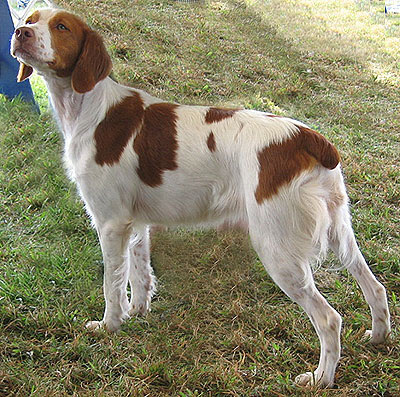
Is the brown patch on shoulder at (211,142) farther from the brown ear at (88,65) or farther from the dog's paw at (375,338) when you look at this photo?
the dog's paw at (375,338)

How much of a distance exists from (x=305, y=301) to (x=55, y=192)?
2.17m

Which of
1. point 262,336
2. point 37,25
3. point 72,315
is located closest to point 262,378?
point 262,336

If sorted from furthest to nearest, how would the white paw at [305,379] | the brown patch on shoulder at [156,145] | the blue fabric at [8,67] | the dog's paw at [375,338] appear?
the blue fabric at [8,67] < the dog's paw at [375,338] < the brown patch on shoulder at [156,145] < the white paw at [305,379]

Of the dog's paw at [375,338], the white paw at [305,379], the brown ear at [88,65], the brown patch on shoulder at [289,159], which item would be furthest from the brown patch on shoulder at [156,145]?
the dog's paw at [375,338]

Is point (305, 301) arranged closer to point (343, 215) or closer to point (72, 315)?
point (343, 215)

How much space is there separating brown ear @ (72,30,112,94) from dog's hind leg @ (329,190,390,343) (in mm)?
1236

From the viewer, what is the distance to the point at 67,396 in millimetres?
2141

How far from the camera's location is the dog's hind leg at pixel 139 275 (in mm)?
2725

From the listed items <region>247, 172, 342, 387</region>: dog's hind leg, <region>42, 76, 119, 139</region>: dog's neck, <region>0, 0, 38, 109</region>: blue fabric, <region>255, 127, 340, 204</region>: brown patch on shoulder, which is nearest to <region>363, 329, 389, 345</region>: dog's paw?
<region>247, 172, 342, 387</region>: dog's hind leg

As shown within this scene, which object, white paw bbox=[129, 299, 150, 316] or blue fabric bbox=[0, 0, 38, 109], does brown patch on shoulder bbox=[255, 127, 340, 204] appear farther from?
blue fabric bbox=[0, 0, 38, 109]

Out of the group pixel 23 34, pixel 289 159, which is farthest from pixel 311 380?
pixel 23 34

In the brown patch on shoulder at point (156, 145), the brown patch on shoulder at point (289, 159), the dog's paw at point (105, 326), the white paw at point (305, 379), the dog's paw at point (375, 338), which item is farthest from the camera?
the dog's paw at point (105, 326)

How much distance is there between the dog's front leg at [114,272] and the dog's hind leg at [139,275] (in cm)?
14

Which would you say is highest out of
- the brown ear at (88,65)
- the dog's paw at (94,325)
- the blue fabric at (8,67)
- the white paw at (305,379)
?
the brown ear at (88,65)
